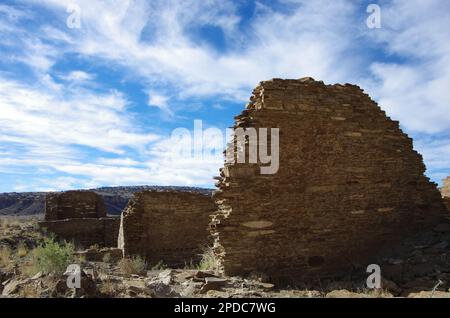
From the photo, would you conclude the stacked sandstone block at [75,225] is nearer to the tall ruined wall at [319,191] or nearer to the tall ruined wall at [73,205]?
the tall ruined wall at [73,205]

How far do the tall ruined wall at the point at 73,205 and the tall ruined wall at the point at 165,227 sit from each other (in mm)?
8056

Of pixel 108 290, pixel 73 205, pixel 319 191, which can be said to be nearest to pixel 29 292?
pixel 108 290

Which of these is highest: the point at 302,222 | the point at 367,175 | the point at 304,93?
the point at 304,93

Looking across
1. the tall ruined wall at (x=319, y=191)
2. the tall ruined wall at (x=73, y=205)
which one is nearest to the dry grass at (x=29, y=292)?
the tall ruined wall at (x=319, y=191)

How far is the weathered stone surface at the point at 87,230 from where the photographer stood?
715 inches

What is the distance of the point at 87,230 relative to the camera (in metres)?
18.4

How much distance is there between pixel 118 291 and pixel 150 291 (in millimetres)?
482

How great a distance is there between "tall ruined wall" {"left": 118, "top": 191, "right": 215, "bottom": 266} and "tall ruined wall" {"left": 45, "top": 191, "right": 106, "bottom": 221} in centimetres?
806

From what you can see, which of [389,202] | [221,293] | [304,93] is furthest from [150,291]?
[389,202]

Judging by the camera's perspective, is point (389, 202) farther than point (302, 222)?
Yes

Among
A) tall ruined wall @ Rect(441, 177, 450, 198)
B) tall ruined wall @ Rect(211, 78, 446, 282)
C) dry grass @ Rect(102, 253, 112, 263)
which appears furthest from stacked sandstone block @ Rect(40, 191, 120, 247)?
tall ruined wall @ Rect(441, 177, 450, 198)

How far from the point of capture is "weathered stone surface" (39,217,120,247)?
18172mm

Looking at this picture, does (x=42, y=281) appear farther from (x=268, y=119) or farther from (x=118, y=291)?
(x=268, y=119)
